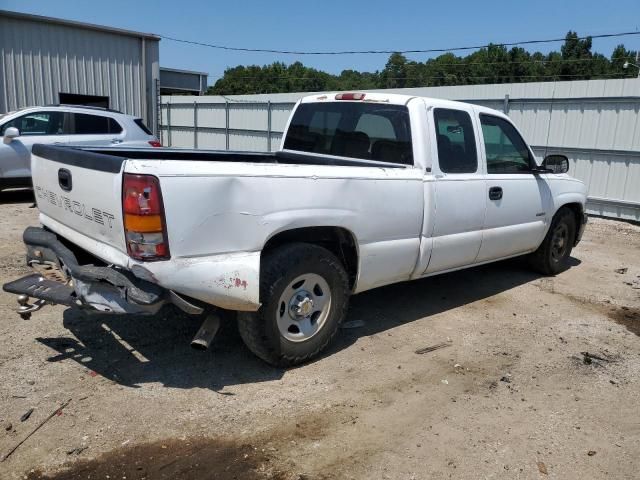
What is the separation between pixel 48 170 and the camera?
4.03 m

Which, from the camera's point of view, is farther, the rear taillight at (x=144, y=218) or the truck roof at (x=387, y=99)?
the truck roof at (x=387, y=99)

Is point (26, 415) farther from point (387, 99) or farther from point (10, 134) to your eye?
point (10, 134)

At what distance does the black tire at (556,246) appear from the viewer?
21.6 feet

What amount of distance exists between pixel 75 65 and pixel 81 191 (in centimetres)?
1480

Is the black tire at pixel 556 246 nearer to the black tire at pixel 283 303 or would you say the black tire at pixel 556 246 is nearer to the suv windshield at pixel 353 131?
the suv windshield at pixel 353 131

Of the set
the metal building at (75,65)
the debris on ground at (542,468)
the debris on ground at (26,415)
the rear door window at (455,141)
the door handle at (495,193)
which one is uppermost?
the metal building at (75,65)

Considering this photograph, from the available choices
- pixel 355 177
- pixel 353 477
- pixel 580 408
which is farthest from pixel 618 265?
pixel 353 477

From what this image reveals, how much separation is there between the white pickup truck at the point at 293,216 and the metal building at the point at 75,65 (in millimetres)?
13023

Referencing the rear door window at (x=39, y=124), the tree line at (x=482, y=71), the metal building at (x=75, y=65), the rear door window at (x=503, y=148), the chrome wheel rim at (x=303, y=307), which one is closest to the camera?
the chrome wheel rim at (x=303, y=307)

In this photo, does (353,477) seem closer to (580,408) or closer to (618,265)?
(580,408)

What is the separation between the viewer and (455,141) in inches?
197

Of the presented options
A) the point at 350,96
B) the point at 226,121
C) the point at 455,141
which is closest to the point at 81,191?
the point at 350,96

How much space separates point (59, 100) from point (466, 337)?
15.5 metres

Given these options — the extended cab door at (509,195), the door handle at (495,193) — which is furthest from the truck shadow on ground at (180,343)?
the door handle at (495,193)
